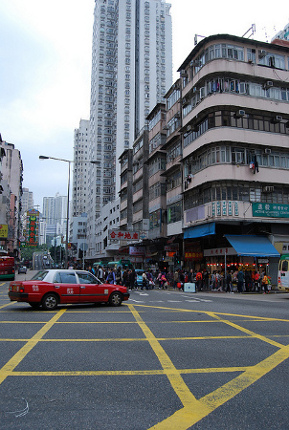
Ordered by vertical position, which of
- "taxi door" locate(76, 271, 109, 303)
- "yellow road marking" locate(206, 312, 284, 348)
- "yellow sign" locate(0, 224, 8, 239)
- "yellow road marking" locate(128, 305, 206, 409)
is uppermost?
"yellow sign" locate(0, 224, 8, 239)

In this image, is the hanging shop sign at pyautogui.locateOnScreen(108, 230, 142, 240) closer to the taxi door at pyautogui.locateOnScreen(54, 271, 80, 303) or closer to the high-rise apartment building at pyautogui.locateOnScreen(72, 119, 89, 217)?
the taxi door at pyautogui.locateOnScreen(54, 271, 80, 303)

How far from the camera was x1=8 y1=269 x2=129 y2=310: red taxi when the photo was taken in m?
12.3

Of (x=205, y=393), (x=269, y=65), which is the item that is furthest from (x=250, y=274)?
(x=205, y=393)

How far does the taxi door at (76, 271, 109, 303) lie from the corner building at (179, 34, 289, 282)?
15.3 metres

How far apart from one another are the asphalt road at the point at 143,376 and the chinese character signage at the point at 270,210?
64.3 ft

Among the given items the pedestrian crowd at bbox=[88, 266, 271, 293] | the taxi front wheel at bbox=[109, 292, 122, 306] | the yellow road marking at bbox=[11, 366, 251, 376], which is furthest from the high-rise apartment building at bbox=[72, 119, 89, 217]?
the yellow road marking at bbox=[11, 366, 251, 376]

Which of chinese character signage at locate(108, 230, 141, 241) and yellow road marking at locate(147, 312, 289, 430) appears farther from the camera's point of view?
chinese character signage at locate(108, 230, 141, 241)

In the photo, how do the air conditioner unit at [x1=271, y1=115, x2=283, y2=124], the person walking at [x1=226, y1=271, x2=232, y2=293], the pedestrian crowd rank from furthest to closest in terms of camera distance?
1. the air conditioner unit at [x1=271, y1=115, x2=283, y2=124]
2. the person walking at [x1=226, y1=271, x2=232, y2=293]
3. the pedestrian crowd

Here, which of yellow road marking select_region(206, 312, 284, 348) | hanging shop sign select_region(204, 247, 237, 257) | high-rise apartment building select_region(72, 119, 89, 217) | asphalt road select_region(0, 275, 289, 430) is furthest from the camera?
high-rise apartment building select_region(72, 119, 89, 217)

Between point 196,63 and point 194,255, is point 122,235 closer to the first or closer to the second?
point 194,255

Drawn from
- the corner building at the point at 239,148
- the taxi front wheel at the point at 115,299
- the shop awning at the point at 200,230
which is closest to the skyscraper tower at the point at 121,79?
the shop awning at the point at 200,230

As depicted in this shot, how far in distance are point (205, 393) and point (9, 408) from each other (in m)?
2.31

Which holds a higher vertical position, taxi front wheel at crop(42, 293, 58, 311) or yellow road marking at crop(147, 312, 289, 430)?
taxi front wheel at crop(42, 293, 58, 311)

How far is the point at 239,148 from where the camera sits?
2908 cm
